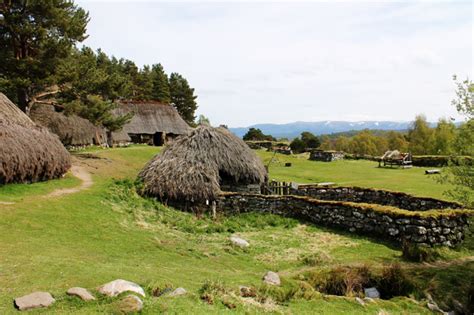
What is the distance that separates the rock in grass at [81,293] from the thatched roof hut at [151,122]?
3696 centimetres

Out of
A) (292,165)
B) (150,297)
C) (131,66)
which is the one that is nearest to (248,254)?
(150,297)

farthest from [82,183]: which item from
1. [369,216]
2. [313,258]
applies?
[369,216]

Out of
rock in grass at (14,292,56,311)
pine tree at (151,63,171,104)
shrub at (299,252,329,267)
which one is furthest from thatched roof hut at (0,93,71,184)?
pine tree at (151,63,171,104)

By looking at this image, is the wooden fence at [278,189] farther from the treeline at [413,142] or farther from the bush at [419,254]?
the treeline at [413,142]

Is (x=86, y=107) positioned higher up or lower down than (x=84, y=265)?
higher up

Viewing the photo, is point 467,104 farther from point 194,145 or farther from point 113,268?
point 194,145

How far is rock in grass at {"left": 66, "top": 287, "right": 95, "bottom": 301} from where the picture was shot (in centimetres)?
640

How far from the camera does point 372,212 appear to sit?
1423 cm

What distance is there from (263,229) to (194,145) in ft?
21.6

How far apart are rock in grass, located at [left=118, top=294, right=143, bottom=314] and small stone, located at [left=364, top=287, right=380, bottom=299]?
5.96 m

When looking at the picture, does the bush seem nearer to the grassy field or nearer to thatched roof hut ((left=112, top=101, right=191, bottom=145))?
the grassy field

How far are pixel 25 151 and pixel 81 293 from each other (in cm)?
1104

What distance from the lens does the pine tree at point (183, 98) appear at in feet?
216

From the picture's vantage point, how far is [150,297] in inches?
267
